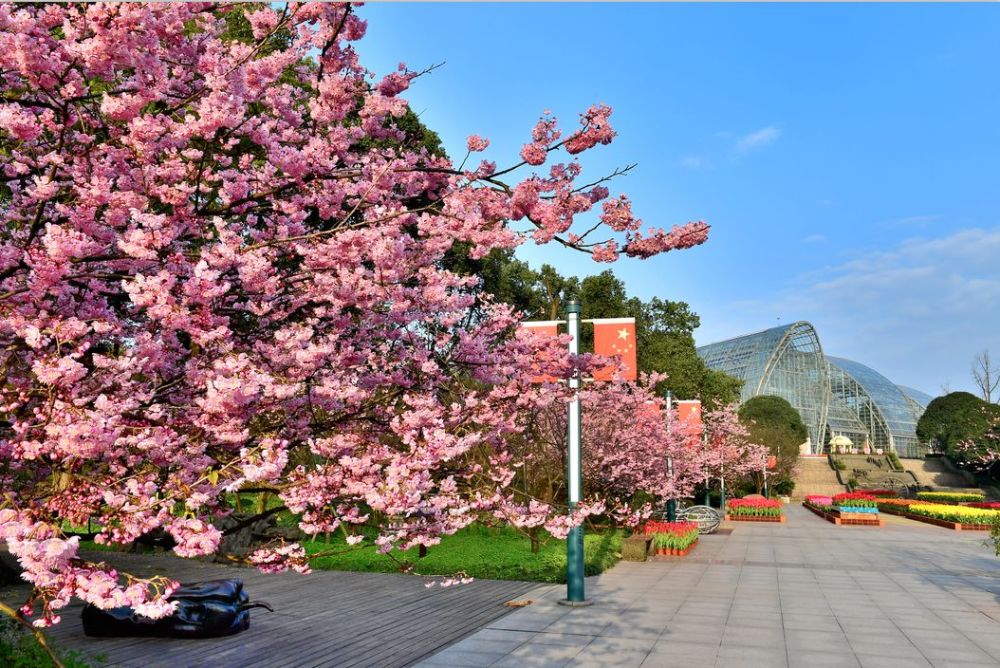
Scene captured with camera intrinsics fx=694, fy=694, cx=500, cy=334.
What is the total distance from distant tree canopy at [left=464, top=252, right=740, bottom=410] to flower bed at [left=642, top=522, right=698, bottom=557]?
11.9 m

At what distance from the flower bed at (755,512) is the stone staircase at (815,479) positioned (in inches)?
983

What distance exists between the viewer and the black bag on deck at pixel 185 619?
9219 millimetres

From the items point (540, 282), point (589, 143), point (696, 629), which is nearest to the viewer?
point (589, 143)

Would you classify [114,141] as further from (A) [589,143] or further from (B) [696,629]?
(B) [696,629]

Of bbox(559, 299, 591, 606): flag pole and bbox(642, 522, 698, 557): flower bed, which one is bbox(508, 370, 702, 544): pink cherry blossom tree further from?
bbox(559, 299, 591, 606): flag pole

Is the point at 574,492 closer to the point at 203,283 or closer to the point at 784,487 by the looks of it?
the point at 203,283

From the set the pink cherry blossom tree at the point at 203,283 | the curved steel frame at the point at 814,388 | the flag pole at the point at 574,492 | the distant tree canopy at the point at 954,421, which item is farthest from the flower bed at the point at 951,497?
→ the curved steel frame at the point at 814,388

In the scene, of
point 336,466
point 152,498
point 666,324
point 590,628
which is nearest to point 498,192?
point 336,466

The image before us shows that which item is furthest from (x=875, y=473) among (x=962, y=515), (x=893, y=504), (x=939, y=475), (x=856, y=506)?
(x=962, y=515)

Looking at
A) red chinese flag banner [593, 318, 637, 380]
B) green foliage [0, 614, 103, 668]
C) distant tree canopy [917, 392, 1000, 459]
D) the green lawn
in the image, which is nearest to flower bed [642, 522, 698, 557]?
the green lawn

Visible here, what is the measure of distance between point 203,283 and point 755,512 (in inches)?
1264

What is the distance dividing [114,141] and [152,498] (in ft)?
6.75

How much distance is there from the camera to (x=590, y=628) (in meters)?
9.59

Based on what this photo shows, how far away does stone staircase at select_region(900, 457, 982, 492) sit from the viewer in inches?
2144
